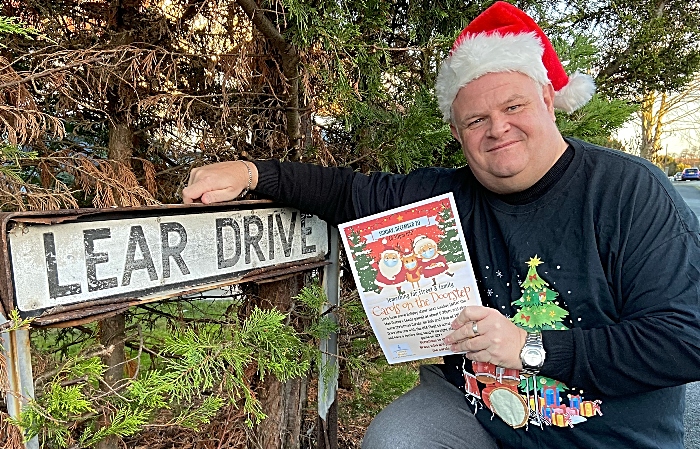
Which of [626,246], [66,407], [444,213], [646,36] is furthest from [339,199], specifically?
[646,36]

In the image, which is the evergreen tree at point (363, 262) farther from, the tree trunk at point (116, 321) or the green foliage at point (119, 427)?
the tree trunk at point (116, 321)

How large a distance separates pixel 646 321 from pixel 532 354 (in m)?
0.31

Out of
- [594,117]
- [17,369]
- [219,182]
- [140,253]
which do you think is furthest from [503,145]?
[17,369]

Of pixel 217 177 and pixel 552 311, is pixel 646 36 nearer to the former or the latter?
pixel 552 311

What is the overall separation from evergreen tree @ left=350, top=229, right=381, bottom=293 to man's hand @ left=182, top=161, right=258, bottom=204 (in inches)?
14.8

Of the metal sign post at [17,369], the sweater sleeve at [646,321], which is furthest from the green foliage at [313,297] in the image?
the metal sign post at [17,369]

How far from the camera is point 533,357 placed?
1.42 metres

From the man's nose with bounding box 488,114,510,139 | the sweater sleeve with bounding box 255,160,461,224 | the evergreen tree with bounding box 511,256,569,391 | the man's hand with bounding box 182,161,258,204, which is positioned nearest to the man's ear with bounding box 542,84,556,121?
the man's nose with bounding box 488,114,510,139

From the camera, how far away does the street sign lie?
1041 mm

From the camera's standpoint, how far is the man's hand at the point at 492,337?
143cm

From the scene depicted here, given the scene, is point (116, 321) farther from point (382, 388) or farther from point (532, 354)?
point (532, 354)

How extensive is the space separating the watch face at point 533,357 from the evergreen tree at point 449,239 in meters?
0.36

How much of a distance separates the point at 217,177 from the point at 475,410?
3.80ft

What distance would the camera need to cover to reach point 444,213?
1670 mm
